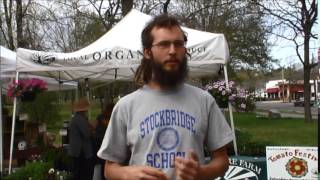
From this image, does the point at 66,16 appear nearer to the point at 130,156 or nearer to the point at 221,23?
the point at 221,23

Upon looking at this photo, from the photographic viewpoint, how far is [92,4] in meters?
28.8

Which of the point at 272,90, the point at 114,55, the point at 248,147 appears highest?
the point at 114,55

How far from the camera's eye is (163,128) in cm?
223

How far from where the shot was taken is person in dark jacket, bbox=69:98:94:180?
908 centimetres

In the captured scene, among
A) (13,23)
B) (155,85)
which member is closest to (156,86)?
(155,85)

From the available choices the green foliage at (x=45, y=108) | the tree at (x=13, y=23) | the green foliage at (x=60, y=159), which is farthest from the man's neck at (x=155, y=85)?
the tree at (x=13, y=23)

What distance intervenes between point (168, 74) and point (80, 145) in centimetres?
703

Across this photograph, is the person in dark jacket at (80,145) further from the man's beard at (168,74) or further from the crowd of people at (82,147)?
the man's beard at (168,74)

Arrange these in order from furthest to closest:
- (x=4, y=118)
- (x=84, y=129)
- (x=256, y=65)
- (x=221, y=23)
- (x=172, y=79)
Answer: (x=256, y=65) → (x=221, y=23) → (x=4, y=118) → (x=84, y=129) → (x=172, y=79)

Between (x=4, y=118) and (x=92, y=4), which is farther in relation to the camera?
(x=92, y=4)

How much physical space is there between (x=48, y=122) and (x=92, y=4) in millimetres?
7166

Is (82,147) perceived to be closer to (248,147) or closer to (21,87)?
(21,87)

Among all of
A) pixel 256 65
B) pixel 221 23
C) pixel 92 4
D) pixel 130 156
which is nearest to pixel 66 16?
pixel 92 4

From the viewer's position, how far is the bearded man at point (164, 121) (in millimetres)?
2230
